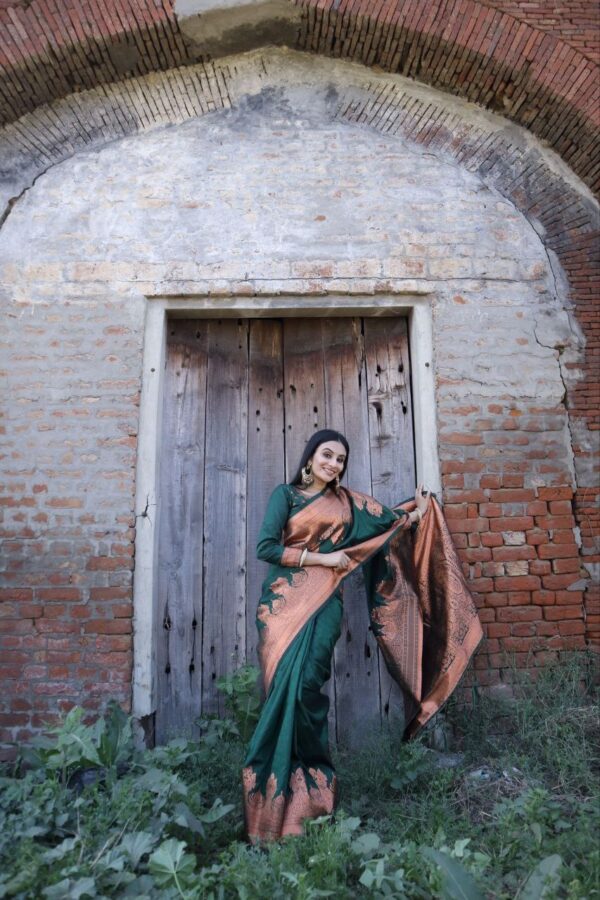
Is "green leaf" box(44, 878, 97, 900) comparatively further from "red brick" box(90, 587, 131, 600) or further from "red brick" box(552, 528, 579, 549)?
"red brick" box(552, 528, 579, 549)

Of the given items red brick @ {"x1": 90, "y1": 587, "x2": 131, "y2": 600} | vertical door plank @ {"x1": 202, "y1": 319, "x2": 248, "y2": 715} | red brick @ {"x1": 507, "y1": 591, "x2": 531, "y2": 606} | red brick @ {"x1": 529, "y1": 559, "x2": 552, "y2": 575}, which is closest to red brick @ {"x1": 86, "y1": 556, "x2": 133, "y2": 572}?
red brick @ {"x1": 90, "y1": 587, "x2": 131, "y2": 600}

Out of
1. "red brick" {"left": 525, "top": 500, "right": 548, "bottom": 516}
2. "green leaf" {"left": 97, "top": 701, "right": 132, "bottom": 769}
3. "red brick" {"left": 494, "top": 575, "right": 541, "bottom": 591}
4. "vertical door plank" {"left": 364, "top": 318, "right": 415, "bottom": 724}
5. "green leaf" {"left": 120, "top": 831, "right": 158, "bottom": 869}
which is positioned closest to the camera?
"green leaf" {"left": 120, "top": 831, "right": 158, "bottom": 869}

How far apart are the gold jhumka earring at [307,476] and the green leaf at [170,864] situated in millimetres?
1958

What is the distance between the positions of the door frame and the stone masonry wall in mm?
63

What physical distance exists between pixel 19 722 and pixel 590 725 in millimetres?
3010

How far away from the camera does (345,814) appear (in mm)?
3432

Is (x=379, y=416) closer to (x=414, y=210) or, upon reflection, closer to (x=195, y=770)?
(x=414, y=210)

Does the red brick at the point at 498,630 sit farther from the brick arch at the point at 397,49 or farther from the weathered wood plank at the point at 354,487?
the brick arch at the point at 397,49

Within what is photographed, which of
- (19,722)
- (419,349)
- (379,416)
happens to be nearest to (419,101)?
(419,349)

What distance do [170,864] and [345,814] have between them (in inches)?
37.1

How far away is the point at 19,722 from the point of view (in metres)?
4.22

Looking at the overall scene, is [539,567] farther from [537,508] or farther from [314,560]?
[314,560]

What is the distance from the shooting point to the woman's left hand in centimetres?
439

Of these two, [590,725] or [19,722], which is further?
[19,722]
